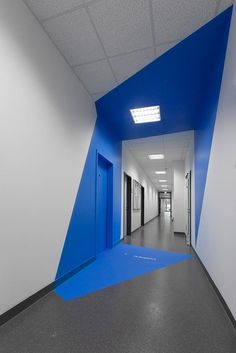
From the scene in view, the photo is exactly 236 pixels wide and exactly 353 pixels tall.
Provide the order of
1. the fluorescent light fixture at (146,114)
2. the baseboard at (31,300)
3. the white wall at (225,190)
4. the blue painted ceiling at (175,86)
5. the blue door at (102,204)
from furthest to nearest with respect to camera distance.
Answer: the blue door at (102,204)
the fluorescent light fixture at (146,114)
the blue painted ceiling at (175,86)
the white wall at (225,190)
the baseboard at (31,300)

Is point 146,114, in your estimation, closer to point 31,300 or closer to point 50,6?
point 50,6

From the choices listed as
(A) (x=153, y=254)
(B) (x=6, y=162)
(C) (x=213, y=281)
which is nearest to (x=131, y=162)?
(A) (x=153, y=254)

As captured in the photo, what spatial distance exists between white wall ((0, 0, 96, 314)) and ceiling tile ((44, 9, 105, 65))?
129 mm

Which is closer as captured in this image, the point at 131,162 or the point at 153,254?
the point at 153,254

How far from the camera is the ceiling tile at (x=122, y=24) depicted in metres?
1.96

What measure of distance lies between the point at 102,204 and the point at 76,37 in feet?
Result: 10.6


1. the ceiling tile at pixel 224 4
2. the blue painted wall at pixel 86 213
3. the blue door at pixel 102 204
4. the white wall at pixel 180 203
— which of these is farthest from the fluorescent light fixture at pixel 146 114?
Answer: the white wall at pixel 180 203

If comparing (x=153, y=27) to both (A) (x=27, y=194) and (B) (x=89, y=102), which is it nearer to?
(B) (x=89, y=102)

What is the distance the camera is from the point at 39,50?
2172mm

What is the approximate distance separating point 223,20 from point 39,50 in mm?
2135

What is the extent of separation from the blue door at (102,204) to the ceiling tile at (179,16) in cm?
263

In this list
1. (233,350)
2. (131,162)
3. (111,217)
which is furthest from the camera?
(131,162)

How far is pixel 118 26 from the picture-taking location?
7.11 feet

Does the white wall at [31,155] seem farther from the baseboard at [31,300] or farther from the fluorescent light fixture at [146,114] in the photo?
the fluorescent light fixture at [146,114]
